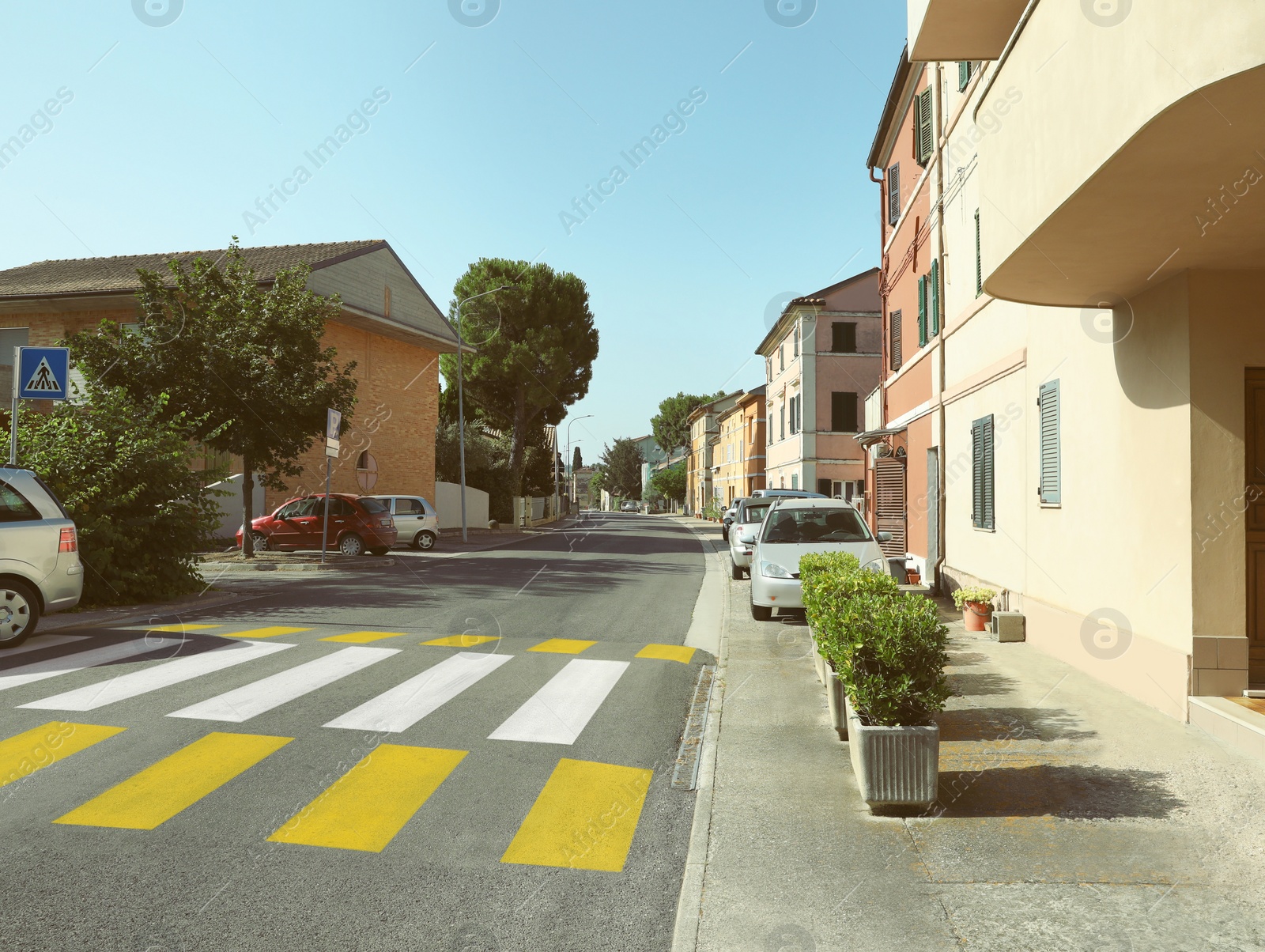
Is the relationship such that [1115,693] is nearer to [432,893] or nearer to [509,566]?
[432,893]

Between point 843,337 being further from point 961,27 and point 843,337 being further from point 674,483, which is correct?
point 674,483

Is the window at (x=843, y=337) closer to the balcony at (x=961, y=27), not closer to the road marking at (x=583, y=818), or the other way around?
the balcony at (x=961, y=27)

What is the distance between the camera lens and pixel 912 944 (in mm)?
3262

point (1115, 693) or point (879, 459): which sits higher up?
point (879, 459)

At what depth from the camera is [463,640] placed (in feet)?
32.4

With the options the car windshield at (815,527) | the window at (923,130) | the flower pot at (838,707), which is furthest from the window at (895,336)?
the flower pot at (838,707)

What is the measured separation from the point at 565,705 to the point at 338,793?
94.0 inches

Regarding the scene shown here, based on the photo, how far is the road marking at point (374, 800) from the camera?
→ 13.9 feet

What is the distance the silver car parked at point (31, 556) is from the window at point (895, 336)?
16.0m

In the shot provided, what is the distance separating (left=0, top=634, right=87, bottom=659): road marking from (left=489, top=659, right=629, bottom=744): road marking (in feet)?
17.2

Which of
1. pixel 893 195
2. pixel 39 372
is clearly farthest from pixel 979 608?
pixel 893 195

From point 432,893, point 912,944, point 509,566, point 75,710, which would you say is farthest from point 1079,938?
point 509,566

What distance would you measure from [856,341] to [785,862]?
127 ft

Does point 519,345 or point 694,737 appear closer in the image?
point 694,737
